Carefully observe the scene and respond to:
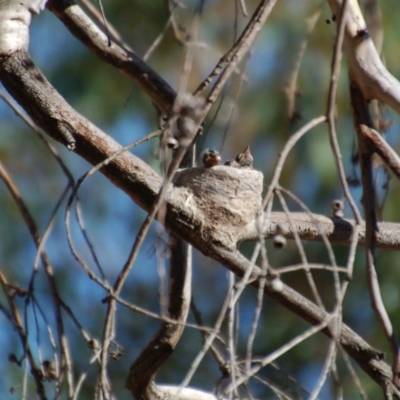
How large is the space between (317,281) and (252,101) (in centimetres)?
164

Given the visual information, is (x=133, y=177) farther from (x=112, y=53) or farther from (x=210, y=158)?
(x=210, y=158)

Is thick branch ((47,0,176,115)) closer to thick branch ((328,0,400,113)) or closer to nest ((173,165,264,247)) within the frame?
nest ((173,165,264,247))

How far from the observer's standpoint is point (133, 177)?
98.0 inches

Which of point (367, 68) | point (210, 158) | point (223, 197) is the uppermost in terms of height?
point (367, 68)

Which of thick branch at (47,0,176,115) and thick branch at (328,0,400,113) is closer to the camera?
thick branch at (328,0,400,113)

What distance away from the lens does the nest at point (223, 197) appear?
2.76 metres

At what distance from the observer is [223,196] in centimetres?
311

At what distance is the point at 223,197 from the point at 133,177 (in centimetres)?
68

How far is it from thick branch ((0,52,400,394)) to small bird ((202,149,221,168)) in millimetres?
734

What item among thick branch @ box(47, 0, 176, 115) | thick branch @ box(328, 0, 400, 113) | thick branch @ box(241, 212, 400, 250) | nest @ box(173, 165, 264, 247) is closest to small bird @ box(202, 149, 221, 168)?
nest @ box(173, 165, 264, 247)

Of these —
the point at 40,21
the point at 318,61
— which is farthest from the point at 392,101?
the point at 40,21

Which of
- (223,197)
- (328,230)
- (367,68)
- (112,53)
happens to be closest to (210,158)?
(223,197)

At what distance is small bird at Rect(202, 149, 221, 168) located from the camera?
3.59 meters

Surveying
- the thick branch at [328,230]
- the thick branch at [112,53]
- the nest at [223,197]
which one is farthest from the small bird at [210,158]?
the thick branch at [328,230]
